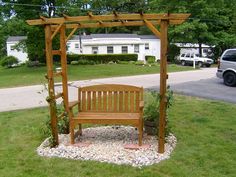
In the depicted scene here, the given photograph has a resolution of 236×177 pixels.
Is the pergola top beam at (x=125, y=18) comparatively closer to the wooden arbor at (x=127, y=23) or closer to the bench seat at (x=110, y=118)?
the wooden arbor at (x=127, y=23)

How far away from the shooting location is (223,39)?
37.5 meters

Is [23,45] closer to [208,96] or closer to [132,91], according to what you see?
[208,96]

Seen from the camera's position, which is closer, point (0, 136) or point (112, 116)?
point (112, 116)

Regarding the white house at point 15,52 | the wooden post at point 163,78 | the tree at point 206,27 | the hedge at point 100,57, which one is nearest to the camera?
the wooden post at point 163,78

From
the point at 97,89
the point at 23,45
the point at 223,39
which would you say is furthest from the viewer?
the point at 223,39

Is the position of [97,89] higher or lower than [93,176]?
higher

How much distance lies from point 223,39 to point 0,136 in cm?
3415

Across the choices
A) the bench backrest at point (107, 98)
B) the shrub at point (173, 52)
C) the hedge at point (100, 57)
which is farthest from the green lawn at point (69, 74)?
the shrub at point (173, 52)

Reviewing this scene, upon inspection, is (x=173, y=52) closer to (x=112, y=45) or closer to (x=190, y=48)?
(x=190, y=48)

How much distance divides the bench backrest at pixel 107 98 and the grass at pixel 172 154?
114cm

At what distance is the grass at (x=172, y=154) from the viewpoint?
16.2ft

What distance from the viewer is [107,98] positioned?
6.84 meters

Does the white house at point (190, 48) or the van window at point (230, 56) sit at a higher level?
the white house at point (190, 48)

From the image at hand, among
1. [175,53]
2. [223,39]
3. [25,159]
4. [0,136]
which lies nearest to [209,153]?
[25,159]
